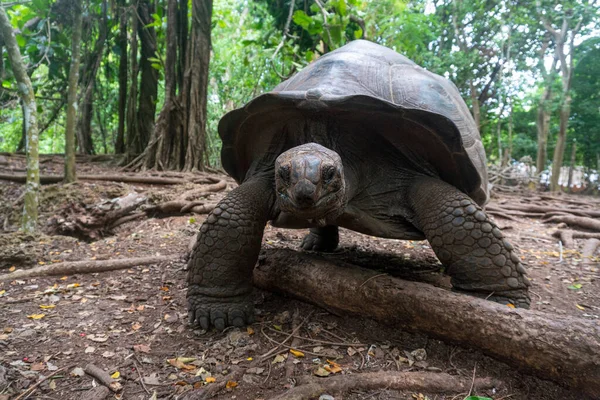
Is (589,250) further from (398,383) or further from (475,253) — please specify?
(398,383)

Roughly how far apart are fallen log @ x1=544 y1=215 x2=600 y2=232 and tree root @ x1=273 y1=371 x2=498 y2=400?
18.3ft

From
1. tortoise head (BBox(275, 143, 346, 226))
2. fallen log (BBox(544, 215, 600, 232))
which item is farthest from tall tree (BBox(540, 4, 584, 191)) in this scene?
tortoise head (BBox(275, 143, 346, 226))

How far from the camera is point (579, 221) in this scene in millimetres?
6273

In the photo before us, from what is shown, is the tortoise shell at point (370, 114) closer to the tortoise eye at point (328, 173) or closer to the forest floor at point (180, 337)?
the tortoise eye at point (328, 173)

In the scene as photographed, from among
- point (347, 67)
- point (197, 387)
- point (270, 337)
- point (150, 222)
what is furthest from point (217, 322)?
point (150, 222)

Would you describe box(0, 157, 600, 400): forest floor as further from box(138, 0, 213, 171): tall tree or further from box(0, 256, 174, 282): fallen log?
box(138, 0, 213, 171): tall tree

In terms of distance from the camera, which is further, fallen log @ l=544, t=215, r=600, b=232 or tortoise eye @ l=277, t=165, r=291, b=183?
fallen log @ l=544, t=215, r=600, b=232

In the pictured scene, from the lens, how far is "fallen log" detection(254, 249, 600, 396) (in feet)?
5.16

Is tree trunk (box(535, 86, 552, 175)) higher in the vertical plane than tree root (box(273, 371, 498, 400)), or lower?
higher

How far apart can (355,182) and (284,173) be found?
66 cm

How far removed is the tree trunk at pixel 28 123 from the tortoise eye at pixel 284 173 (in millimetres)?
2827

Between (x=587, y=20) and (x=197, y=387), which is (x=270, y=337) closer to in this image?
(x=197, y=387)

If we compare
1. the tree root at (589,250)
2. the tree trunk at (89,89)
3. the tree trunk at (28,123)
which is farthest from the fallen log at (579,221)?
the tree trunk at (89,89)

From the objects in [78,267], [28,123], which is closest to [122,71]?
[28,123]
